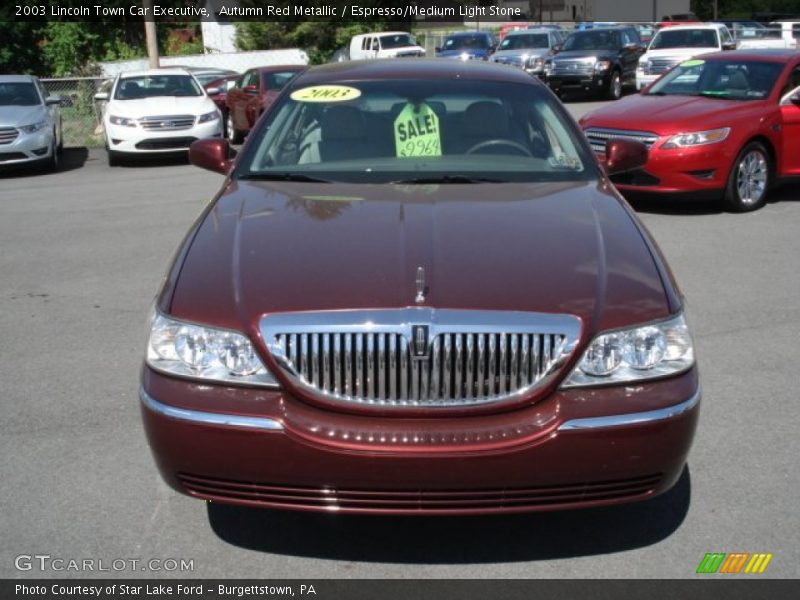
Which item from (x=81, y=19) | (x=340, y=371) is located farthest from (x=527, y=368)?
(x=81, y=19)

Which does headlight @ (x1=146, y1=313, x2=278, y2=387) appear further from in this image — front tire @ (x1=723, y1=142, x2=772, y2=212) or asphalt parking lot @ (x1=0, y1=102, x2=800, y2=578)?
front tire @ (x1=723, y1=142, x2=772, y2=212)

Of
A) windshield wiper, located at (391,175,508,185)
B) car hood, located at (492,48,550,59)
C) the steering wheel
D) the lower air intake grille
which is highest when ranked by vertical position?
the steering wheel

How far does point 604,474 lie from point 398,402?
27.8 inches

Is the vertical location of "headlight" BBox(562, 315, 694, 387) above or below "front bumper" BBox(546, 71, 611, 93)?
above

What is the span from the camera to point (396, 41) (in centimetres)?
3716

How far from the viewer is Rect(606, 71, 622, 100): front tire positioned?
26.1m

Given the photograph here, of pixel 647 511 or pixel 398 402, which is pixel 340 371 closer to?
pixel 398 402

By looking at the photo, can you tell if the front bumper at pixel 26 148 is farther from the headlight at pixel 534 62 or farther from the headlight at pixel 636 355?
the headlight at pixel 534 62

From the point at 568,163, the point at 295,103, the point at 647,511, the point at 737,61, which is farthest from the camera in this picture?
the point at 737,61

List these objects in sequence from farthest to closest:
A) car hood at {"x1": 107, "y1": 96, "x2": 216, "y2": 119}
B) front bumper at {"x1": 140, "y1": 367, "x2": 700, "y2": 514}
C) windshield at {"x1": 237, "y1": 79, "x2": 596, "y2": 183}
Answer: car hood at {"x1": 107, "y1": 96, "x2": 216, "y2": 119}
windshield at {"x1": 237, "y1": 79, "x2": 596, "y2": 183}
front bumper at {"x1": 140, "y1": 367, "x2": 700, "y2": 514}

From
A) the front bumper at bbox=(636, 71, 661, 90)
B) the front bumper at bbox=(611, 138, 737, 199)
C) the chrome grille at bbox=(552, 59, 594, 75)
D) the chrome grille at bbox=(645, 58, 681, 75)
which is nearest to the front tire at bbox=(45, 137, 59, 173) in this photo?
the front bumper at bbox=(611, 138, 737, 199)

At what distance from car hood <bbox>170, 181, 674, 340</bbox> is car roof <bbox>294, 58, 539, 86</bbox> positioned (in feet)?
3.87

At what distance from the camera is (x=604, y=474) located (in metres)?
3.29

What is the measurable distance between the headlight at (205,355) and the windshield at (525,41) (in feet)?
92.4
